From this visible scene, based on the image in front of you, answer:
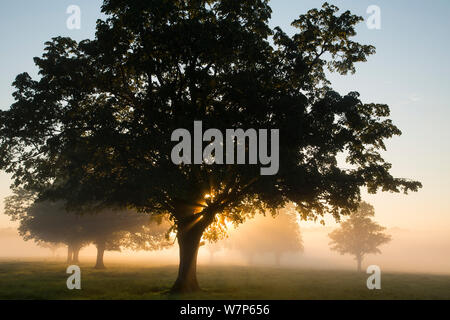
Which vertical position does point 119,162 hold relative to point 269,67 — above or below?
below

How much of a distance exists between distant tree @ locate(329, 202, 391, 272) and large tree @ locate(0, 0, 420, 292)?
50710 mm

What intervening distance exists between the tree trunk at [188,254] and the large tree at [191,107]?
0.38ft

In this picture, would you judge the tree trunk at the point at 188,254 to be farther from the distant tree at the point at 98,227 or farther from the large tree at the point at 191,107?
the distant tree at the point at 98,227

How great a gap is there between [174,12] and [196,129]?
7.09 meters

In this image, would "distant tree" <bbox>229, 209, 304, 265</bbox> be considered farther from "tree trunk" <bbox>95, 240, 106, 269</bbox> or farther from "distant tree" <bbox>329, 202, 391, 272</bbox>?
"tree trunk" <bbox>95, 240, 106, 269</bbox>

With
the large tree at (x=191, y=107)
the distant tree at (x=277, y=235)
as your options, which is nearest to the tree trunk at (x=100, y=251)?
the large tree at (x=191, y=107)

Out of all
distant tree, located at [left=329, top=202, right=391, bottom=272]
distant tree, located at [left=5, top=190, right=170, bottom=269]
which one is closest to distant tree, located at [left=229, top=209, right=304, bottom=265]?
distant tree, located at [left=329, top=202, right=391, bottom=272]

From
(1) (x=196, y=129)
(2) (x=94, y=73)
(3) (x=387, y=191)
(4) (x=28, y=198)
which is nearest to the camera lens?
(1) (x=196, y=129)

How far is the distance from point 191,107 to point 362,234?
5996 centimetres

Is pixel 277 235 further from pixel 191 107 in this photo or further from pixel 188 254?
pixel 191 107

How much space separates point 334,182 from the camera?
21.1m

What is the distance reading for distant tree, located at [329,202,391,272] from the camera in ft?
224

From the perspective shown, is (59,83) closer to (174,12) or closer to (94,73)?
(94,73)
